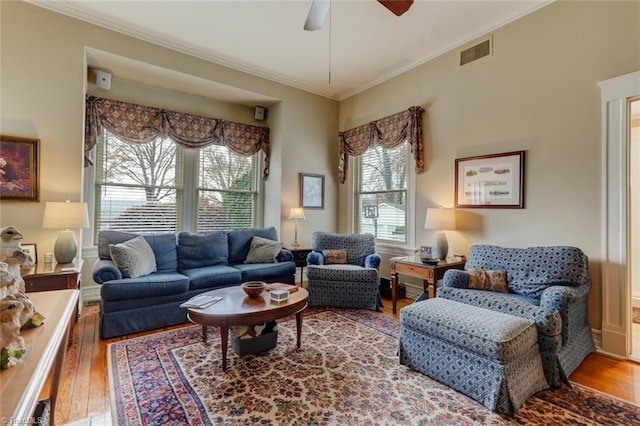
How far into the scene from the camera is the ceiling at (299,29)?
123 inches

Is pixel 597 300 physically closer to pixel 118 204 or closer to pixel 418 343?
pixel 418 343

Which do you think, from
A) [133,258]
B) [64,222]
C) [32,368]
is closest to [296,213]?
[133,258]

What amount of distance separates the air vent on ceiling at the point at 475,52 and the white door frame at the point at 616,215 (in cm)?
125

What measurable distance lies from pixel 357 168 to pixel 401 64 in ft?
5.53

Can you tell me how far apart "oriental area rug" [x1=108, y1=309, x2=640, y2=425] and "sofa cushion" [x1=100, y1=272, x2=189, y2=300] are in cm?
42

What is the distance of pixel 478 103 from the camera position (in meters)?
3.60

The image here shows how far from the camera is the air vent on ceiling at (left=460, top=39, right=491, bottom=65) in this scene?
352 centimetres

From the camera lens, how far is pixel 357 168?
5.26 m

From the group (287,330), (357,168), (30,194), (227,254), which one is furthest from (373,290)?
(30,194)

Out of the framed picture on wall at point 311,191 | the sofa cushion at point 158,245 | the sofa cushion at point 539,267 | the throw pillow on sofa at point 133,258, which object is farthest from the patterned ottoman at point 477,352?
the framed picture on wall at point 311,191

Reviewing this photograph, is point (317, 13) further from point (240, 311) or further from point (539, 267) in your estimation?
point (539, 267)

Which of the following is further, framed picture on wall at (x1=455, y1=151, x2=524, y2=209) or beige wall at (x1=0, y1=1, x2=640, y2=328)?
framed picture on wall at (x1=455, y1=151, x2=524, y2=209)

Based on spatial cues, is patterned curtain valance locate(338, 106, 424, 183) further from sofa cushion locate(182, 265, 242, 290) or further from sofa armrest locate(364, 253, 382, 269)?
sofa cushion locate(182, 265, 242, 290)

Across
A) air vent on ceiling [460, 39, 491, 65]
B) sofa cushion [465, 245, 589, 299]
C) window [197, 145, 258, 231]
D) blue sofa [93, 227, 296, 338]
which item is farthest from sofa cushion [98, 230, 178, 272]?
air vent on ceiling [460, 39, 491, 65]
